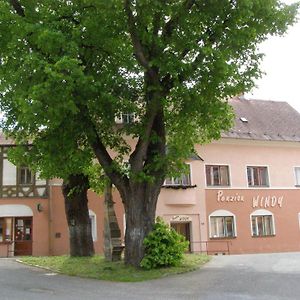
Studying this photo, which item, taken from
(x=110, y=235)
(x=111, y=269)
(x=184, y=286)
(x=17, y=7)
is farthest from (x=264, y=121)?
(x=184, y=286)

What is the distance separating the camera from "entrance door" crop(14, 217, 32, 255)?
31.1m

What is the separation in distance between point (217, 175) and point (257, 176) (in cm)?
310

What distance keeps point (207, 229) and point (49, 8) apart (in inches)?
835

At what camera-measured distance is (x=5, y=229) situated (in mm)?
31219

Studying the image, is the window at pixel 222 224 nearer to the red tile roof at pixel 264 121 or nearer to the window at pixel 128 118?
the red tile roof at pixel 264 121

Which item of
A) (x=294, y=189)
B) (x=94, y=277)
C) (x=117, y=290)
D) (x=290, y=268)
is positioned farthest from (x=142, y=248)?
(x=294, y=189)

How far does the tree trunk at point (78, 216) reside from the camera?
73.0ft

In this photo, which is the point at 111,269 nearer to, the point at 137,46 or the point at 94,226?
the point at 137,46

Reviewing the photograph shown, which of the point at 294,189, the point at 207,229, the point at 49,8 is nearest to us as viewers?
the point at 49,8

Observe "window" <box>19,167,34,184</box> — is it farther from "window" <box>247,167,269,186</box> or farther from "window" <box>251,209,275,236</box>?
"window" <box>251,209,275,236</box>

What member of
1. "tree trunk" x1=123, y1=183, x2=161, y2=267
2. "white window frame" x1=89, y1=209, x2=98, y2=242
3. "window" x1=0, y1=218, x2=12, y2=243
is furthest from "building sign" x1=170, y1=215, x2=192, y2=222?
"tree trunk" x1=123, y1=183, x2=161, y2=267

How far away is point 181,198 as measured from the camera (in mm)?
32531

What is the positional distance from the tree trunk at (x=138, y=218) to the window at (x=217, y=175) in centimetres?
1789

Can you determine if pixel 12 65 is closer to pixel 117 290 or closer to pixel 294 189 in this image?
pixel 117 290
